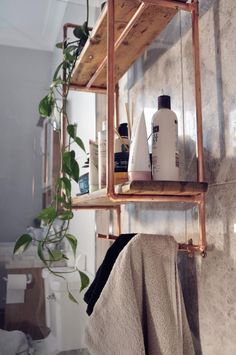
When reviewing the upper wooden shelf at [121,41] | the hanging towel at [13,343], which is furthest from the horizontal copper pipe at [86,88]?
the hanging towel at [13,343]

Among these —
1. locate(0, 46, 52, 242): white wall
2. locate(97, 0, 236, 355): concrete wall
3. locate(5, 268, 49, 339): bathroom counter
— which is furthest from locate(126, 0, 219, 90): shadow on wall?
locate(0, 46, 52, 242): white wall

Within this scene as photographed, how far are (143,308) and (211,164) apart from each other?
1.09 feet

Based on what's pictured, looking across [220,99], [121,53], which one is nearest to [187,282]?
[220,99]

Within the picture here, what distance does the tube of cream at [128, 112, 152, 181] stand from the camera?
0.68 metres

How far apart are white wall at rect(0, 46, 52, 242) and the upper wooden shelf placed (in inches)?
60.7

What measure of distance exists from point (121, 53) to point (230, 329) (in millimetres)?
795

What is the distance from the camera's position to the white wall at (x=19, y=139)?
258 cm

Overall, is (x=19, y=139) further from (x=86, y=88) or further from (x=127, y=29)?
(x=127, y=29)

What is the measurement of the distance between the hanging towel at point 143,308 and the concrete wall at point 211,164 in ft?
0.20

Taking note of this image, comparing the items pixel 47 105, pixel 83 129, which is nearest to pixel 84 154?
pixel 83 129

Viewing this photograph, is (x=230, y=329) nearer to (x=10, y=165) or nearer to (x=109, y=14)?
(x=109, y=14)

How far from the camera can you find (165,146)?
700 mm

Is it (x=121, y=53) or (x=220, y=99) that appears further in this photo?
(x=121, y=53)

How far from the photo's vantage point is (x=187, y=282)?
0.76 metres
